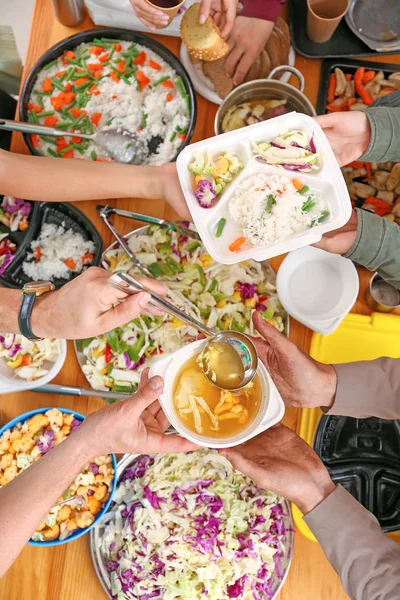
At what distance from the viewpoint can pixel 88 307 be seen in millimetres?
1361

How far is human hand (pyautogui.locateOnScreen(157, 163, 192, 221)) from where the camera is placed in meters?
1.65

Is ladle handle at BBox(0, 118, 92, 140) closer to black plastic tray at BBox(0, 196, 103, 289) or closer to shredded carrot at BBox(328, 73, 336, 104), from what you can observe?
black plastic tray at BBox(0, 196, 103, 289)

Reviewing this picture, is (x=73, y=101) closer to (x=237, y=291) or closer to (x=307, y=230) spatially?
(x=237, y=291)

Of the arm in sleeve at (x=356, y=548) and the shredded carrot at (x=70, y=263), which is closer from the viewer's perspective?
the arm in sleeve at (x=356, y=548)

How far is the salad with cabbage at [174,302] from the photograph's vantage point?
5.87ft

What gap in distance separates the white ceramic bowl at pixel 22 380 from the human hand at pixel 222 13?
121cm

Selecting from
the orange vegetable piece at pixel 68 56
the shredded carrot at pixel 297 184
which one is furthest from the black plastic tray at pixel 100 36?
the shredded carrot at pixel 297 184

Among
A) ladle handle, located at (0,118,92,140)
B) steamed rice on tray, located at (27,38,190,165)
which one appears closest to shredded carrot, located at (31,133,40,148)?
steamed rice on tray, located at (27,38,190,165)

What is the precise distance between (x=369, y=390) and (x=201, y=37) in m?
1.31

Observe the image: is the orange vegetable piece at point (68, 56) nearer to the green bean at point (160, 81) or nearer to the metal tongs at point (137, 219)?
the green bean at point (160, 81)

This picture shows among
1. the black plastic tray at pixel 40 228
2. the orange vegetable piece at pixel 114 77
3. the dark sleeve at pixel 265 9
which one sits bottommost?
the black plastic tray at pixel 40 228

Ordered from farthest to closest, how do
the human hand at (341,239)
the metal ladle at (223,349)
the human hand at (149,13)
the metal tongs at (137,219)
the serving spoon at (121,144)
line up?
1. the serving spoon at (121,144)
2. the metal tongs at (137,219)
3. the human hand at (149,13)
4. the human hand at (341,239)
5. the metal ladle at (223,349)

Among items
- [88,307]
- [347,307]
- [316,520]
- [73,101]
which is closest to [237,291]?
[347,307]

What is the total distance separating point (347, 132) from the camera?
1621mm
